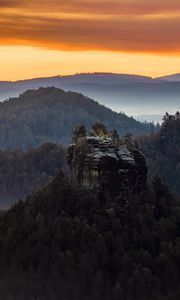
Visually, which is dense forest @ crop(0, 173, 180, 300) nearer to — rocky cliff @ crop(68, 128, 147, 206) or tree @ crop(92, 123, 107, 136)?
rocky cliff @ crop(68, 128, 147, 206)

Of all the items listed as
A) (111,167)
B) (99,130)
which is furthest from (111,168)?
(99,130)

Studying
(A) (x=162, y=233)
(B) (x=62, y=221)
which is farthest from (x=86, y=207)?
(A) (x=162, y=233)

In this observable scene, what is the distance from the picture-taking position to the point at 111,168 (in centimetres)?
10606

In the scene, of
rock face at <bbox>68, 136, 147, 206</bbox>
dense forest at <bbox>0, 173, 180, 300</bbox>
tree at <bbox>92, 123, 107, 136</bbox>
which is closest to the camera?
dense forest at <bbox>0, 173, 180, 300</bbox>

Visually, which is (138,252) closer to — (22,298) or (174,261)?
(174,261)

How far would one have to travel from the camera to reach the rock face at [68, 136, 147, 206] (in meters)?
106

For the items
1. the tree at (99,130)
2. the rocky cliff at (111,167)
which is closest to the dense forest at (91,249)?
the rocky cliff at (111,167)

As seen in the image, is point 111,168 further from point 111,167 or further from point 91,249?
point 91,249

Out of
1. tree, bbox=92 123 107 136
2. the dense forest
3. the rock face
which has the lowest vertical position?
the dense forest

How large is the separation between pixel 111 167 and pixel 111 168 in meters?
0.14

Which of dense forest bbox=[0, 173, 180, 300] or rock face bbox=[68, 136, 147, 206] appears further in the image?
rock face bbox=[68, 136, 147, 206]

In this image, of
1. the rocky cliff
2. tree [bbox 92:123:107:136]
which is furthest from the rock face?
tree [bbox 92:123:107:136]

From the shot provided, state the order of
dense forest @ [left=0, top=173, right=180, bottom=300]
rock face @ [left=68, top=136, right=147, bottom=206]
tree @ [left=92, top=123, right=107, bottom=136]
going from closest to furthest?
dense forest @ [left=0, top=173, right=180, bottom=300] < rock face @ [left=68, top=136, right=147, bottom=206] < tree @ [left=92, top=123, right=107, bottom=136]

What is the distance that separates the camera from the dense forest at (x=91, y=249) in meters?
100
